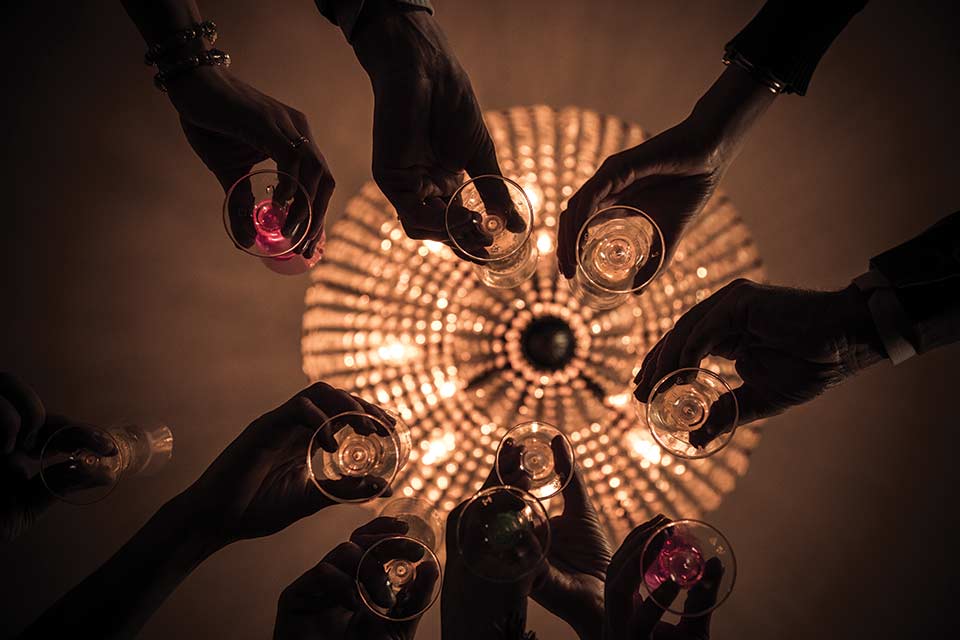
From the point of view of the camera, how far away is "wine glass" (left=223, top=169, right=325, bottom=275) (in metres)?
1.12

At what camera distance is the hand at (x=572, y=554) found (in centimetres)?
108

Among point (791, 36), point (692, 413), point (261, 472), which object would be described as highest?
point (791, 36)

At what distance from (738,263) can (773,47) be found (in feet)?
1.39

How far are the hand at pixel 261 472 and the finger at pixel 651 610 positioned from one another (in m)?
0.49

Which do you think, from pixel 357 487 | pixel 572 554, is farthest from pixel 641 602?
pixel 357 487

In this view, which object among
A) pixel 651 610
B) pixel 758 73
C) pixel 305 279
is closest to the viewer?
pixel 651 610

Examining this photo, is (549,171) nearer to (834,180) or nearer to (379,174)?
(379,174)

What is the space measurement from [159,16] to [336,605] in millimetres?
1157

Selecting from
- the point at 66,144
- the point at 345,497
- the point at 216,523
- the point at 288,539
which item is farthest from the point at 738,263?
the point at 66,144

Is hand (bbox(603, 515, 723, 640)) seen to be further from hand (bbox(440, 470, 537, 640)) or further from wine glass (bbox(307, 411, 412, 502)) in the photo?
wine glass (bbox(307, 411, 412, 502))

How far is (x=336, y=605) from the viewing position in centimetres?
110

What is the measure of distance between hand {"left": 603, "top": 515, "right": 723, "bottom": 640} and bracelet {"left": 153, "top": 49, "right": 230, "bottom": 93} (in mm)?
1193

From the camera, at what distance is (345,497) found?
3.58ft

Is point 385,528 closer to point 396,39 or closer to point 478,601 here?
point 478,601
